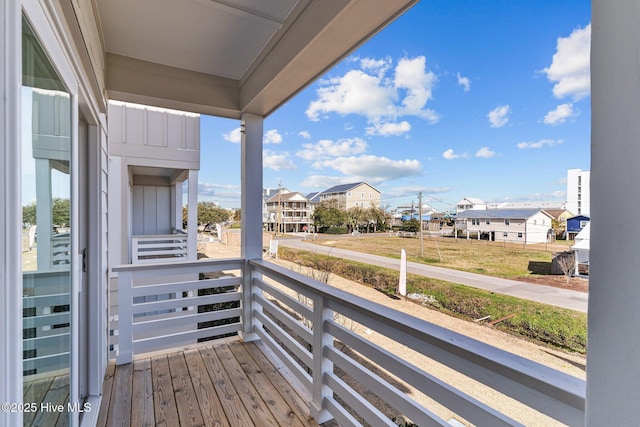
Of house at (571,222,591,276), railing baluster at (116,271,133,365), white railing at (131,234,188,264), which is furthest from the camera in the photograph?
white railing at (131,234,188,264)

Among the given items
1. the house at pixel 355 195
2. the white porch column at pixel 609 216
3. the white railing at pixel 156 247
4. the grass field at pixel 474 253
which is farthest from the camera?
the white railing at pixel 156 247

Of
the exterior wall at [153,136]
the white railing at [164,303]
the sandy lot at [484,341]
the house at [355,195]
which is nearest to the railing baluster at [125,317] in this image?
the white railing at [164,303]

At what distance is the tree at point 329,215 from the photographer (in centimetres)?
179

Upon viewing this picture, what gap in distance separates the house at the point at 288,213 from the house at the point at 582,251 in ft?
4.56

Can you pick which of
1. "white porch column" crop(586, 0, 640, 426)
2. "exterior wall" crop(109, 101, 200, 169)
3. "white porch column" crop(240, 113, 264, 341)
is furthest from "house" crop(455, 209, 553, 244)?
"exterior wall" crop(109, 101, 200, 169)

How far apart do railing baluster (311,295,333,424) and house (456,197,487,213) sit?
919mm

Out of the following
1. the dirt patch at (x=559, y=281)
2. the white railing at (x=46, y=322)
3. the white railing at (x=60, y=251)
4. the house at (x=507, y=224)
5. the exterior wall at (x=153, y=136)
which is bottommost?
the white railing at (x=46, y=322)

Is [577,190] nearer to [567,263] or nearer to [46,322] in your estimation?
[567,263]

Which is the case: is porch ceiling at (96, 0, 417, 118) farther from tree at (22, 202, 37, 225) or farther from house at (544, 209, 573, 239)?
tree at (22, 202, 37, 225)

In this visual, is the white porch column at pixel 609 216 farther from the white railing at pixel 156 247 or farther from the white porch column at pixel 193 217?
the white railing at pixel 156 247

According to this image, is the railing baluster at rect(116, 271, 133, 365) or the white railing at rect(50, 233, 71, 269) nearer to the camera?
the white railing at rect(50, 233, 71, 269)

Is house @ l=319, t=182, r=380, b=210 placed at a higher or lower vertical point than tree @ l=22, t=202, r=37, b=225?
higher

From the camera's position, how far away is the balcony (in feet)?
2.97

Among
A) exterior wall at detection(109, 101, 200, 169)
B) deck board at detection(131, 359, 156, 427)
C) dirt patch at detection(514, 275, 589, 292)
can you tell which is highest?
exterior wall at detection(109, 101, 200, 169)
